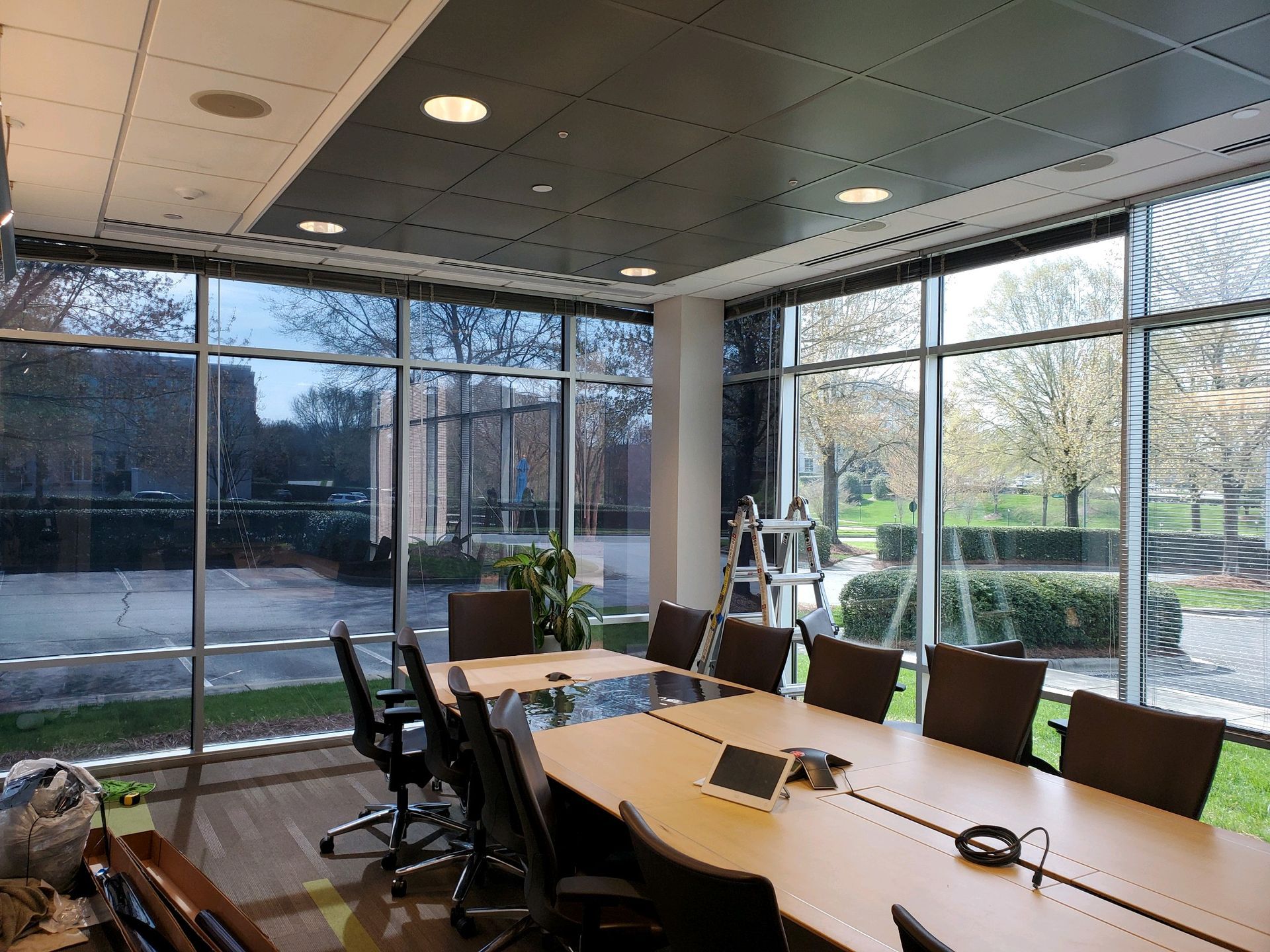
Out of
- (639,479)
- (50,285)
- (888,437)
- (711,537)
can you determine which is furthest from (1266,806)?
(50,285)

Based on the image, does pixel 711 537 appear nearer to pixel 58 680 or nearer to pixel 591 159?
pixel 591 159

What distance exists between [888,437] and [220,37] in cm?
476

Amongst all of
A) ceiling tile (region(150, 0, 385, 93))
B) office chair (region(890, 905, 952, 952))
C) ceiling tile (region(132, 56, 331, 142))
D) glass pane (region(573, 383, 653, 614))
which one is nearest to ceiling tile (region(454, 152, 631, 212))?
ceiling tile (region(132, 56, 331, 142))

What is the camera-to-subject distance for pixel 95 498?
5.86 m

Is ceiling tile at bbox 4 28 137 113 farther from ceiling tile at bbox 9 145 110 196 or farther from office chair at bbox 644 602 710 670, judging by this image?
office chair at bbox 644 602 710 670

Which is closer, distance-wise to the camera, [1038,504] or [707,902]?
[707,902]

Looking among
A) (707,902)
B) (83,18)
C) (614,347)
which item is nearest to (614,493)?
(614,347)

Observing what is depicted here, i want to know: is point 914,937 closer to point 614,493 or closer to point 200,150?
point 200,150

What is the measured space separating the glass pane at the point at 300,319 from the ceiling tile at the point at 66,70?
2.72 metres

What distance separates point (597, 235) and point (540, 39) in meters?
2.45

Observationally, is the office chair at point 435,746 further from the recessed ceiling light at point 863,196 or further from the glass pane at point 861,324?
the glass pane at point 861,324

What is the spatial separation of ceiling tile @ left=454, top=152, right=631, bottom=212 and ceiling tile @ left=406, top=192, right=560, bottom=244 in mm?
102

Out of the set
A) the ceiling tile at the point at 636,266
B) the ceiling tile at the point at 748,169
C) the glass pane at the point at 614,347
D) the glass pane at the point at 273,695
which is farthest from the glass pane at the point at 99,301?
the ceiling tile at the point at 748,169

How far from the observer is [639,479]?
784cm
